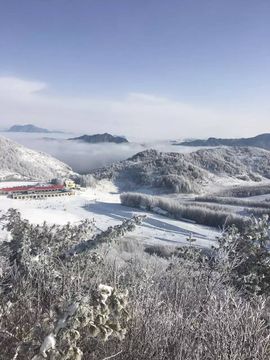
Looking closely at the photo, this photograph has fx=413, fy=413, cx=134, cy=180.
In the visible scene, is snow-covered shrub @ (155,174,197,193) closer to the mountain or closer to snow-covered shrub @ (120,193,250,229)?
the mountain

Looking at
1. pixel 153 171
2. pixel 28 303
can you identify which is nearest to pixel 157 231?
pixel 28 303

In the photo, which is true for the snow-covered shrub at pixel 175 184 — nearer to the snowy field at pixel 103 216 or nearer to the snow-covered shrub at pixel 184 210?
the snow-covered shrub at pixel 184 210

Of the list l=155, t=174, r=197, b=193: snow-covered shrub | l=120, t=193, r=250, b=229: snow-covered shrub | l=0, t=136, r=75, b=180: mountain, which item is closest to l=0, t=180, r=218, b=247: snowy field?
l=120, t=193, r=250, b=229: snow-covered shrub

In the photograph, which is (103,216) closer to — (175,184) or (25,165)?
(175,184)

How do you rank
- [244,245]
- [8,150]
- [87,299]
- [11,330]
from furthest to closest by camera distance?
[8,150], [244,245], [11,330], [87,299]

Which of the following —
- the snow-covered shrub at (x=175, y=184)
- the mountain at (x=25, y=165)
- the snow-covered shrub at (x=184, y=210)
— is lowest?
the snow-covered shrub at (x=184, y=210)

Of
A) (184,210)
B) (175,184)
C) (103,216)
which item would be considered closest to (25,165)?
(175,184)

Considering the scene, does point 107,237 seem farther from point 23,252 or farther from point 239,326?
point 239,326

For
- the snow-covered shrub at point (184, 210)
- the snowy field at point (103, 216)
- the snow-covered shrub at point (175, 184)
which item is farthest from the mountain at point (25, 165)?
the snowy field at point (103, 216)
